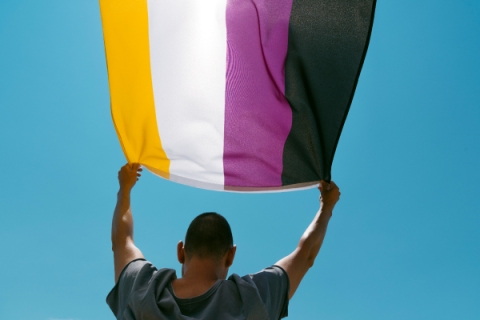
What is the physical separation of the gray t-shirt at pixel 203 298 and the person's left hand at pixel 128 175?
36.3 inches

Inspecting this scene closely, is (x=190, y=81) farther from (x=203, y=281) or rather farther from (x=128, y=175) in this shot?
(x=203, y=281)

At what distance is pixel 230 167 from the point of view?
12.6ft

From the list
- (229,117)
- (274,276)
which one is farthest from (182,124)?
(274,276)

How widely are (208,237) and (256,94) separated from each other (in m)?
1.49

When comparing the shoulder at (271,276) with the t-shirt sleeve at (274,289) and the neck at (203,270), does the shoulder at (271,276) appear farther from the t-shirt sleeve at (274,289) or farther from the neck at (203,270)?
the neck at (203,270)

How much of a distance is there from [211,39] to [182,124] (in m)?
0.68

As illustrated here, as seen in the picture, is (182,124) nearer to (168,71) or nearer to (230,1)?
(168,71)

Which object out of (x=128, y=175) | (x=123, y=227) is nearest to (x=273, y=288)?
(x=123, y=227)

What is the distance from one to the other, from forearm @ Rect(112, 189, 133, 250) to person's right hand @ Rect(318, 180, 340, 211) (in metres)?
1.24

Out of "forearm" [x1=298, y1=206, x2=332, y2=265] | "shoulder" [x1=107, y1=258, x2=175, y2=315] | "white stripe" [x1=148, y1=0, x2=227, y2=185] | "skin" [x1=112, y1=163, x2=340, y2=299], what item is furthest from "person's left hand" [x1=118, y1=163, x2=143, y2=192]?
"forearm" [x1=298, y1=206, x2=332, y2=265]

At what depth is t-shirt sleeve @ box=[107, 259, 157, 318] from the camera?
8.20ft

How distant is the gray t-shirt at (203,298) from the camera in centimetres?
231

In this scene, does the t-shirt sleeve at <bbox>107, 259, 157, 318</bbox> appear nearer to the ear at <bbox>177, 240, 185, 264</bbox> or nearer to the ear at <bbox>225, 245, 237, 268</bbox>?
the ear at <bbox>177, 240, 185, 264</bbox>

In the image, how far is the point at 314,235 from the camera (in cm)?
307
